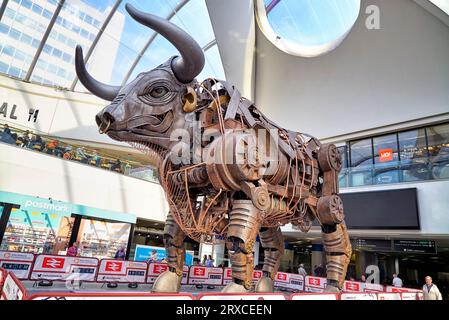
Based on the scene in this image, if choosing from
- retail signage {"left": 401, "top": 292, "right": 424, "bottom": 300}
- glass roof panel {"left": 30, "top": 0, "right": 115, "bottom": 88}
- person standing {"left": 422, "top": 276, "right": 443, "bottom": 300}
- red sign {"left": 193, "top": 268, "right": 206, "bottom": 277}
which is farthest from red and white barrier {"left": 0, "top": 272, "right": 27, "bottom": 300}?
glass roof panel {"left": 30, "top": 0, "right": 115, "bottom": 88}

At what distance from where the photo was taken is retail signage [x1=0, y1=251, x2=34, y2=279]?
263 inches

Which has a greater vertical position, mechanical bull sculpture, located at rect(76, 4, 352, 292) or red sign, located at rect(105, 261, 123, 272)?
mechanical bull sculpture, located at rect(76, 4, 352, 292)

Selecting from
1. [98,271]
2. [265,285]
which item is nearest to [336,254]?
[265,285]

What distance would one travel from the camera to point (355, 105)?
43.2 feet

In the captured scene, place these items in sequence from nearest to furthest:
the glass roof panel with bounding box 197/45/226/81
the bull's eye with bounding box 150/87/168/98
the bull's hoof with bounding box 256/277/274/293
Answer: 1. the bull's eye with bounding box 150/87/168/98
2. the bull's hoof with bounding box 256/277/274/293
3. the glass roof panel with bounding box 197/45/226/81

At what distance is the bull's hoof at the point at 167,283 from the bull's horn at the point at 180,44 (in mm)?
2248

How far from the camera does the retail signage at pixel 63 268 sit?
6820 mm

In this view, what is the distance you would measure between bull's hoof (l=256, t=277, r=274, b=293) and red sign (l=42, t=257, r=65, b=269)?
511 centimetres

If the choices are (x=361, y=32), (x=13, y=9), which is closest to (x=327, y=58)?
(x=361, y=32)

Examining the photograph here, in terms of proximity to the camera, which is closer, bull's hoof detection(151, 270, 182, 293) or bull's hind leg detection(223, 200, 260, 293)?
bull's hind leg detection(223, 200, 260, 293)

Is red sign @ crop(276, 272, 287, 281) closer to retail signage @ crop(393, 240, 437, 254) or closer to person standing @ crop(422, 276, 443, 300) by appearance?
retail signage @ crop(393, 240, 437, 254)

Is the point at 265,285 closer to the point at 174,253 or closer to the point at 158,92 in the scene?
the point at 174,253

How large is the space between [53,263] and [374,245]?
972 cm

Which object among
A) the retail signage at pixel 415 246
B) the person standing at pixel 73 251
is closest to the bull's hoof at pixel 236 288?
the person standing at pixel 73 251
